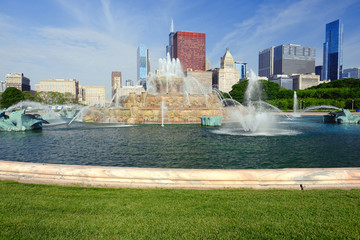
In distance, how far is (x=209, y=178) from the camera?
564 cm

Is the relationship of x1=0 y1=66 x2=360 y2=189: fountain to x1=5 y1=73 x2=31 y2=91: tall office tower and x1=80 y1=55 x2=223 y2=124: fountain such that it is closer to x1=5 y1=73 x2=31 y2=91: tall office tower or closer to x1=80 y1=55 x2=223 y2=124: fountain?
x1=80 y1=55 x2=223 y2=124: fountain

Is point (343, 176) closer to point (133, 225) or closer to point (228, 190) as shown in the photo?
point (228, 190)

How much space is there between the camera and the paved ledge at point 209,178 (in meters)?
5.56

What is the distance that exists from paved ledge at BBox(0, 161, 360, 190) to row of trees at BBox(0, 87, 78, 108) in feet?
270

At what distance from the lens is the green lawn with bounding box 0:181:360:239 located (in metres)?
3.38

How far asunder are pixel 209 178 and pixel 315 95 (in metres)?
92.2

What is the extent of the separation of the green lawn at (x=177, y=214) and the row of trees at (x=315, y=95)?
75.8 meters

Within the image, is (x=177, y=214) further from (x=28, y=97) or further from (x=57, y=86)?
(x=57, y=86)

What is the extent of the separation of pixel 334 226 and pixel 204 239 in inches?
76.5

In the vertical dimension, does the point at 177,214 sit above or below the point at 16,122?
below

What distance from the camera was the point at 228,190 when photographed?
5.33m

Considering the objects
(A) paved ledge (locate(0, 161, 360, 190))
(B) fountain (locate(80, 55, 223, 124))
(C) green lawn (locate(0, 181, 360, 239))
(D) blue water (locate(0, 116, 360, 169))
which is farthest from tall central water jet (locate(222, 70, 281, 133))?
(C) green lawn (locate(0, 181, 360, 239))

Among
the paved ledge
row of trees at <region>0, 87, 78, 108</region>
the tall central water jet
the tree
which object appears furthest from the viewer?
row of trees at <region>0, 87, 78, 108</region>

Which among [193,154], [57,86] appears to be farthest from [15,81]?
[193,154]
